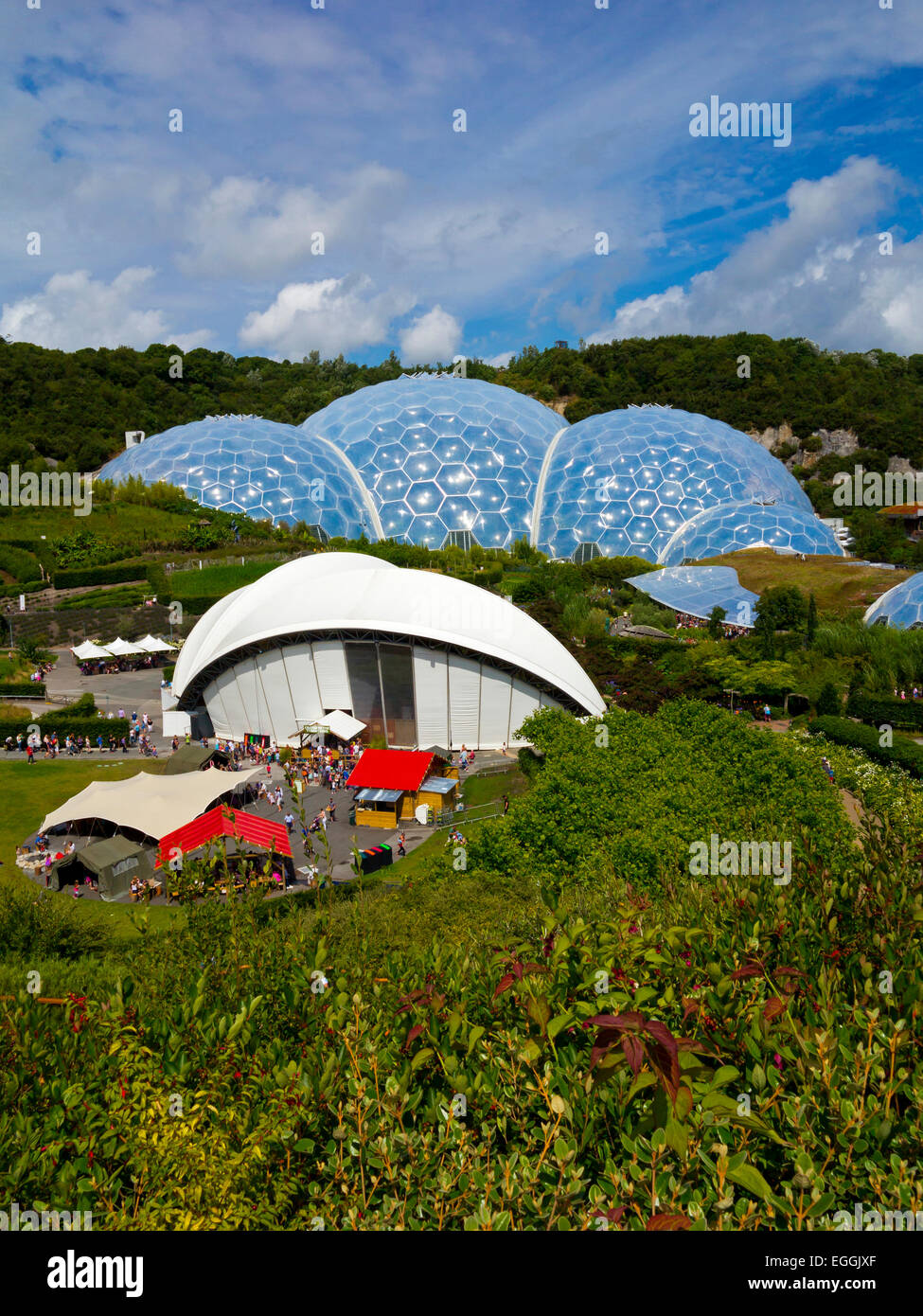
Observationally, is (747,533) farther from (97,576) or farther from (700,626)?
(97,576)

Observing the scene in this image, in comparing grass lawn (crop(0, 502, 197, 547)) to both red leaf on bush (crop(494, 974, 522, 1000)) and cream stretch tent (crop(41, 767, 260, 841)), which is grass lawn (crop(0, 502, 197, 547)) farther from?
red leaf on bush (crop(494, 974, 522, 1000))

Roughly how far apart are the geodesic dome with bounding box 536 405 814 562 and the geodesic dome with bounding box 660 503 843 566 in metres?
1.12

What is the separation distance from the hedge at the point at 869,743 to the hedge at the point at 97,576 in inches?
1383

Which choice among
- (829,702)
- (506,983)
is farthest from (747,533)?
(506,983)

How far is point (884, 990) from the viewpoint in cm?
396

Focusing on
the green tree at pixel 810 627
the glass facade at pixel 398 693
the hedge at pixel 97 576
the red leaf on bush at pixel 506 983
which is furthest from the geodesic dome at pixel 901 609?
the hedge at pixel 97 576

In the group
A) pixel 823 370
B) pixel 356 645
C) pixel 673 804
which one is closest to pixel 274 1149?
pixel 673 804

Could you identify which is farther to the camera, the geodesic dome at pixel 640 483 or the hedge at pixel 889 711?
the geodesic dome at pixel 640 483

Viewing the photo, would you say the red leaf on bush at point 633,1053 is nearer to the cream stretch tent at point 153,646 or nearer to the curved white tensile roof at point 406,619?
the curved white tensile roof at point 406,619

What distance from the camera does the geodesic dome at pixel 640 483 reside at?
170 ft

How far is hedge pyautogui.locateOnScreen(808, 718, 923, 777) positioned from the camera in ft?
67.8

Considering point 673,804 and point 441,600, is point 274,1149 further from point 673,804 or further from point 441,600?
point 441,600

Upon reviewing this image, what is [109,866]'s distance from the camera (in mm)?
15297

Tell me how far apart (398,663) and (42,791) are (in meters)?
10.4
